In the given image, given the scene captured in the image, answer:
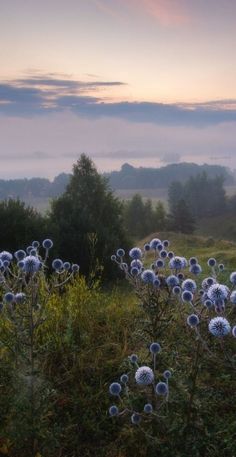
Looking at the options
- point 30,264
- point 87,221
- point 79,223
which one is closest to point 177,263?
point 30,264

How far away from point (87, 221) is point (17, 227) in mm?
5260

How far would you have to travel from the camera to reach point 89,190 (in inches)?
1385

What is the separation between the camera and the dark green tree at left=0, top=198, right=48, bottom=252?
892 inches

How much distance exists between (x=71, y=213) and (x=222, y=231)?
68445mm

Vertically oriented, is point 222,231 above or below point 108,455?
below

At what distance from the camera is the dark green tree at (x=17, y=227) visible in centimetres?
2266

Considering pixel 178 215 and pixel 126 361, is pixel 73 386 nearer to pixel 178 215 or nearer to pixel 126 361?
pixel 126 361

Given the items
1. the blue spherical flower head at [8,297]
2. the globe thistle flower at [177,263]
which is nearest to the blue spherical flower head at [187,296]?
the globe thistle flower at [177,263]

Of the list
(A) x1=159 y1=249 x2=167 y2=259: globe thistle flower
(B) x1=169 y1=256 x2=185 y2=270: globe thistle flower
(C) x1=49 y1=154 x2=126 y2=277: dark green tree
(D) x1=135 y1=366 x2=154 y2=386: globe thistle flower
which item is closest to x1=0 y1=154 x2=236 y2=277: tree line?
(C) x1=49 y1=154 x2=126 y2=277: dark green tree

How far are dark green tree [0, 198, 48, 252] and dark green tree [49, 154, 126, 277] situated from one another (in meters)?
0.97

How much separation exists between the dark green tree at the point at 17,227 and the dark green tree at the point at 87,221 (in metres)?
0.97

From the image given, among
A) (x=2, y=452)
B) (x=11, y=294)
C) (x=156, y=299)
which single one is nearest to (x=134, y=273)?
(x=156, y=299)

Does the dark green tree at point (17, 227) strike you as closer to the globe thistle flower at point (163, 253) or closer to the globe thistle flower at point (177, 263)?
the globe thistle flower at point (163, 253)

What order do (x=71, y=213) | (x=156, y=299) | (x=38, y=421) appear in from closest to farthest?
(x=38, y=421) → (x=156, y=299) → (x=71, y=213)
